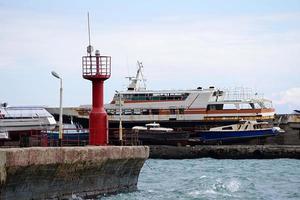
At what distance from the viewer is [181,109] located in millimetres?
58406

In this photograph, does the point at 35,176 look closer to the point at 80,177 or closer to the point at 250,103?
the point at 80,177

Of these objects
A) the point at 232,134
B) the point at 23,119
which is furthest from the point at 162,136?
the point at 23,119

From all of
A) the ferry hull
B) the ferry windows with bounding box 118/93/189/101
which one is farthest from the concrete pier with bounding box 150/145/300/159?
the ferry windows with bounding box 118/93/189/101

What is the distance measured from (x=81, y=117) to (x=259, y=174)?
25520 millimetres

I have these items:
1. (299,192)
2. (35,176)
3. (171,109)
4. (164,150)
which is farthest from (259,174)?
(171,109)

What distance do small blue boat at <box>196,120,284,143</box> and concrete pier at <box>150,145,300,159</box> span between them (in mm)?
4290

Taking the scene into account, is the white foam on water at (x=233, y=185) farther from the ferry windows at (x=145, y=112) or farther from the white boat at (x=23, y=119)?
the ferry windows at (x=145, y=112)

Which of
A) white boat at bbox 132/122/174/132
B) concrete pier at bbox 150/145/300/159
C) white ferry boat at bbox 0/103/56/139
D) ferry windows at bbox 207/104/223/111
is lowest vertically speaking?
concrete pier at bbox 150/145/300/159

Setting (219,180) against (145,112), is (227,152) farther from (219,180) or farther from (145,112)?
(219,180)

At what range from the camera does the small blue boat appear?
Answer: 55.2 meters

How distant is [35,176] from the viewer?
781 inches

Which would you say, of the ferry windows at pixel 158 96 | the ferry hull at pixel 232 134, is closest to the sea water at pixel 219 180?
the ferry hull at pixel 232 134

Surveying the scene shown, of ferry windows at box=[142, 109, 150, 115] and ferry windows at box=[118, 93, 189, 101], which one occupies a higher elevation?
ferry windows at box=[118, 93, 189, 101]

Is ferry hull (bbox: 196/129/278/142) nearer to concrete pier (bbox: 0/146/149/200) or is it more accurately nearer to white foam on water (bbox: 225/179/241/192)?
white foam on water (bbox: 225/179/241/192)
